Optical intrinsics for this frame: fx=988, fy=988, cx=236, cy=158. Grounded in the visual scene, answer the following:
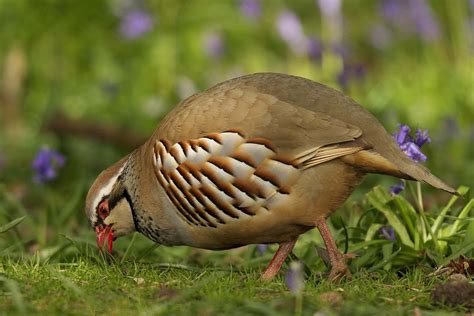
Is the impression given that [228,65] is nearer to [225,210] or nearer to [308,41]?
[308,41]

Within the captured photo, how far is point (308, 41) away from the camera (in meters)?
11.3

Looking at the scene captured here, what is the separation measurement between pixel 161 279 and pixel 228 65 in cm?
Answer: 833

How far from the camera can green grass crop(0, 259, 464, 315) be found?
14.3 ft

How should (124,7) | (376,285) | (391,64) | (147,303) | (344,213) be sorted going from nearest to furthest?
(147,303) → (376,285) → (344,213) → (124,7) → (391,64)

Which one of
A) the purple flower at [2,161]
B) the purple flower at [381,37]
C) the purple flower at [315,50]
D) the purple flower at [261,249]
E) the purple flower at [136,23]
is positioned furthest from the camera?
the purple flower at [381,37]

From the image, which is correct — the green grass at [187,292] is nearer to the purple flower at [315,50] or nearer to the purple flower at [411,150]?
the purple flower at [411,150]

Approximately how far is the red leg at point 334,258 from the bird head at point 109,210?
126cm

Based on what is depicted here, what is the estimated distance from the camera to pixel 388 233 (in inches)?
232

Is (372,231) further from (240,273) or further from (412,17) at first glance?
(412,17)

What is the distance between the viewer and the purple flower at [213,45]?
11.9m

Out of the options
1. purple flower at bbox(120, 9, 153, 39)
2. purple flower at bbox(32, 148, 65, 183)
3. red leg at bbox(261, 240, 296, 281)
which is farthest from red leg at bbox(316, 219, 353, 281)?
purple flower at bbox(120, 9, 153, 39)

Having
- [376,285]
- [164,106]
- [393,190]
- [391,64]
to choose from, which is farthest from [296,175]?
[391,64]

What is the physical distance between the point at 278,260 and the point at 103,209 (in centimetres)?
115

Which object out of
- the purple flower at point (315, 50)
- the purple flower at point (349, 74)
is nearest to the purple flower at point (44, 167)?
the purple flower at point (349, 74)
